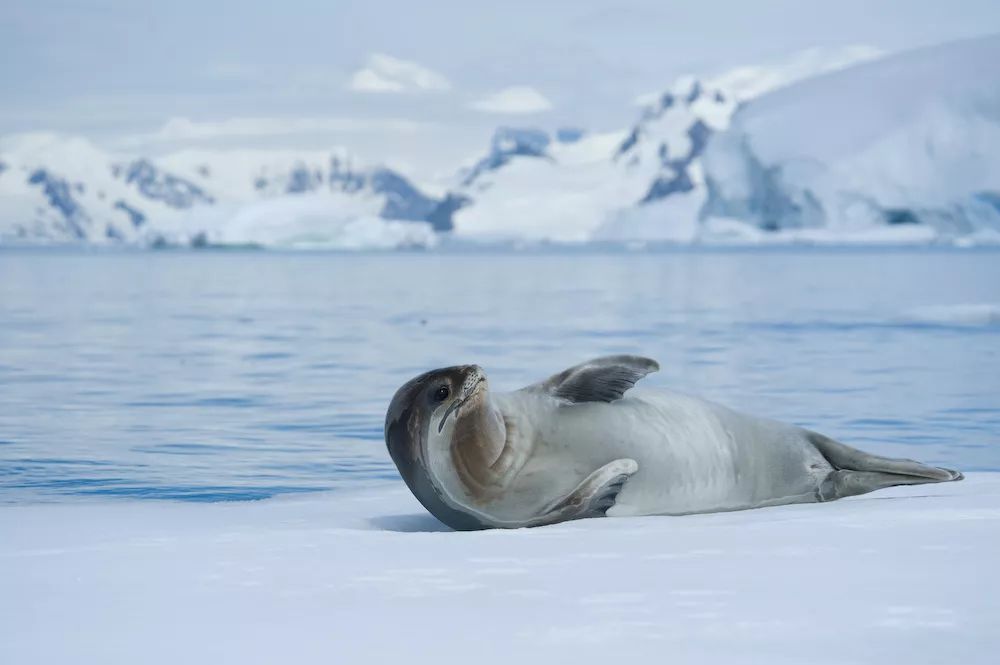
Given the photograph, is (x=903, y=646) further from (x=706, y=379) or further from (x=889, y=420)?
(x=706, y=379)

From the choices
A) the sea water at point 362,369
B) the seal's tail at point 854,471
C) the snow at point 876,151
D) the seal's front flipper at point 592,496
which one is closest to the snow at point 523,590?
the seal's front flipper at point 592,496

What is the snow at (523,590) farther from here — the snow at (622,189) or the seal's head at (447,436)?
the snow at (622,189)

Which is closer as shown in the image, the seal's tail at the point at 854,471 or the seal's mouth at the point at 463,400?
the seal's mouth at the point at 463,400

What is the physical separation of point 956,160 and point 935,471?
34.1m

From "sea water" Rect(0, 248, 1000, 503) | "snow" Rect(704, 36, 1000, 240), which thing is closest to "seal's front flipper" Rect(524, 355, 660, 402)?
"sea water" Rect(0, 248, 1000, 503)

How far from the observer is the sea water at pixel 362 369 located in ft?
19.4

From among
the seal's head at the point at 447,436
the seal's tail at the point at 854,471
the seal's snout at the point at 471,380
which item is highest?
the seal's snout at the point at 471,380

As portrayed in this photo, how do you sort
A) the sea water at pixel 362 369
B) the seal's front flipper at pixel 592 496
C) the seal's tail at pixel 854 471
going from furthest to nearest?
the sea water at pixel 362 369 < the seal's tail at pixel 854 471 < the seal's front flipper at pixel 592 496

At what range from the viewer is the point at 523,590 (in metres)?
2.51

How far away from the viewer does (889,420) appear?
7246 mm

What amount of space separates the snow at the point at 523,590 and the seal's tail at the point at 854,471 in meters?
0.25

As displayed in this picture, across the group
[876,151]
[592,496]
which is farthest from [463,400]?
[876,151]

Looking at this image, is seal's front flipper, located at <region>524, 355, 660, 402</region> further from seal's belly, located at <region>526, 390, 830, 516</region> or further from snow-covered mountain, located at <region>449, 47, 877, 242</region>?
snow-covered mountain, located at <region>449, 47, 877, 242</region>

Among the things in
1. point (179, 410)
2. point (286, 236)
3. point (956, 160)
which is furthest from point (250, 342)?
point (286, 236)
